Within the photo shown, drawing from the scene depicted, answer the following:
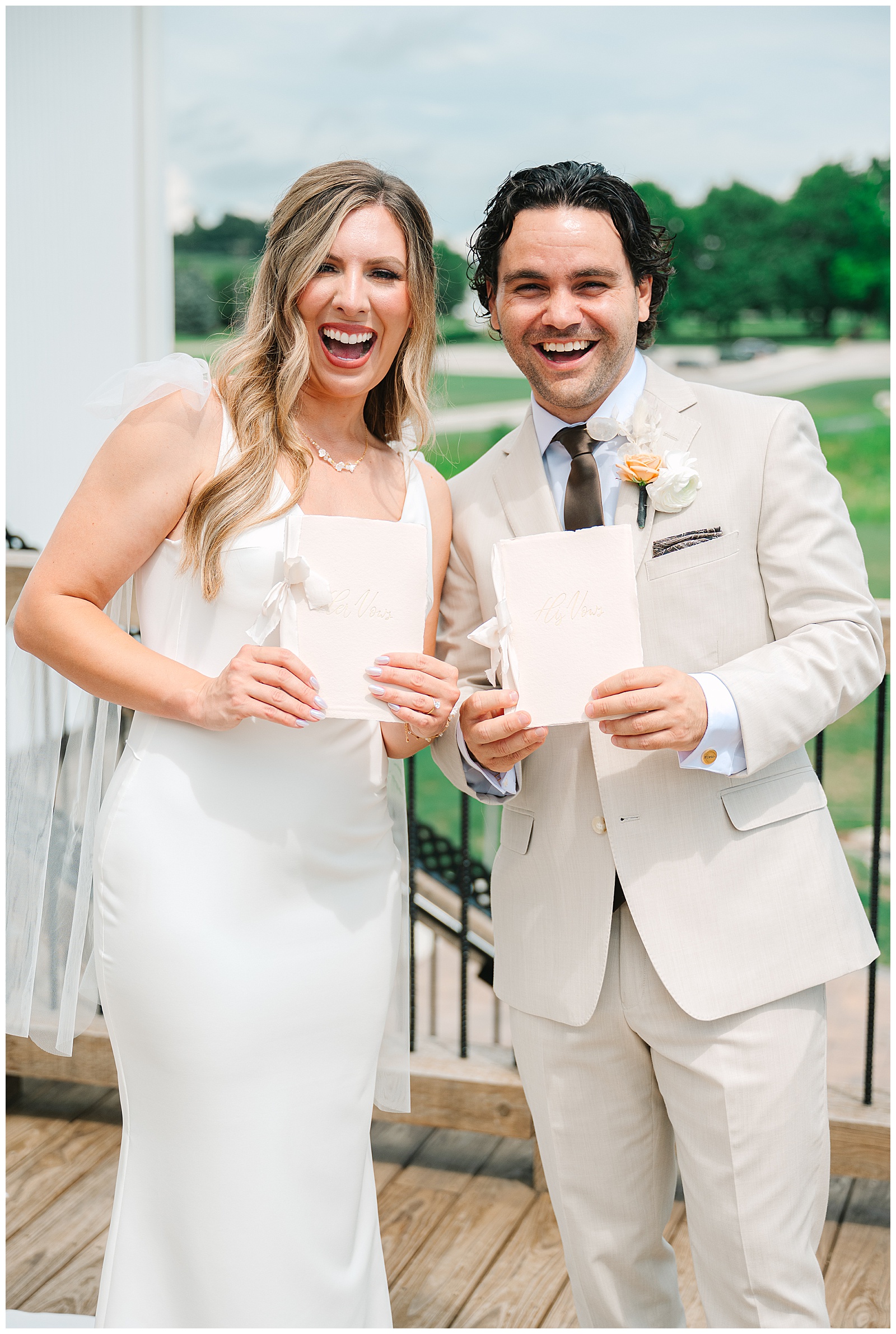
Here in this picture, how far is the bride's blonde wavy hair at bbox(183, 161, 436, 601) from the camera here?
184cm

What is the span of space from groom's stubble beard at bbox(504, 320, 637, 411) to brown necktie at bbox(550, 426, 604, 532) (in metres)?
0.06

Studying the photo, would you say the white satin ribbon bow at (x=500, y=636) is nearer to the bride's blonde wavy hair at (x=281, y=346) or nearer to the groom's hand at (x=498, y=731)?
the groom's hand at (x=498, y=731)

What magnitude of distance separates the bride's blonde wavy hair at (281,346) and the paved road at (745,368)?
6.98 meters

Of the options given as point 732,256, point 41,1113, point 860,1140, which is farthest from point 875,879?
point 732,256

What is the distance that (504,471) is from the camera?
2023mm

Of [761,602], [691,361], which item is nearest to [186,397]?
[761,602]

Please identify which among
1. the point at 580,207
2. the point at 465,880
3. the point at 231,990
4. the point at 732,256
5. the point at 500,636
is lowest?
the point at 465,880

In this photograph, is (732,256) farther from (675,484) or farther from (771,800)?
(771,800)

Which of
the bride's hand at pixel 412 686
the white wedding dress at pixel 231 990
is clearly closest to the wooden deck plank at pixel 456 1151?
the white wedding dress at pixel 231 990

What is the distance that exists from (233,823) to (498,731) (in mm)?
467

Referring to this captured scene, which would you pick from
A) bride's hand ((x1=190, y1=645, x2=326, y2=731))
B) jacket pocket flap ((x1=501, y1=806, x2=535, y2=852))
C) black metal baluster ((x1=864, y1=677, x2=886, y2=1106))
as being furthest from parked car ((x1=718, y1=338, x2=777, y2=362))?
bride's hand ((x1=190, y1=645, x2=326, y2=731))

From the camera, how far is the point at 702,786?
188 centimetres

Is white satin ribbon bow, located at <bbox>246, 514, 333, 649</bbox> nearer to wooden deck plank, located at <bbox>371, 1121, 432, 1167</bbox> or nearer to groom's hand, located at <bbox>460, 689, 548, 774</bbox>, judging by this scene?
groom's hand, located at <bbox>460, 689, 548, 774</bbox>

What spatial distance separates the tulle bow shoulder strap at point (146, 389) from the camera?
1.87 meters
